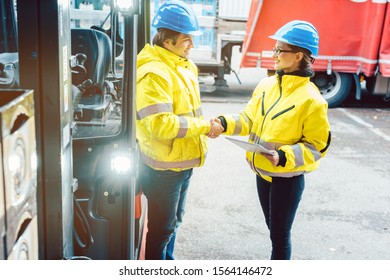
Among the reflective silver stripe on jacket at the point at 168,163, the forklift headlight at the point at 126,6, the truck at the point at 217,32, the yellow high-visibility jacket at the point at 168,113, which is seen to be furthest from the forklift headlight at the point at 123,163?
the truck at the point at 217,32

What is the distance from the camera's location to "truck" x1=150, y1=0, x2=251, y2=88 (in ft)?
32.6

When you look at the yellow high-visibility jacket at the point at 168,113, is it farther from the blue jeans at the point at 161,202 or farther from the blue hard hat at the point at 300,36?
the blue hard hat at the point at 300,36

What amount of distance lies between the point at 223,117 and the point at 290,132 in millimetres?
518

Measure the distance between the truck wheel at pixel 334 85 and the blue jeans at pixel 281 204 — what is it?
22.1ft

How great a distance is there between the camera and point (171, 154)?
3.03 meters

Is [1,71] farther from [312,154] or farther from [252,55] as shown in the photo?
[252,55]

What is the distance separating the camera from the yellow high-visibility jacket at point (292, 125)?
9.64 ft

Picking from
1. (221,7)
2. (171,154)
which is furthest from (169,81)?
(221,7)

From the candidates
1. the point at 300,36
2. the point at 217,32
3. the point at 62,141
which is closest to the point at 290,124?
the point at 300,36

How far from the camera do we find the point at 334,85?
9.73 metres

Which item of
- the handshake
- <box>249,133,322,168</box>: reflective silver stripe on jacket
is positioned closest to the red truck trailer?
the handshake

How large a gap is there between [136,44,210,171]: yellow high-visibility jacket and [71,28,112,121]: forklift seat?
0.97 ft

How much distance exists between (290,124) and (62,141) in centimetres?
138

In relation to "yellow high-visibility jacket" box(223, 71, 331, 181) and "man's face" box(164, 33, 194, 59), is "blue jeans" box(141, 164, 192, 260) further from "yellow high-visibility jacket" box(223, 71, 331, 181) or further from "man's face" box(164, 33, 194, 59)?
"man's face" box(164, 33, 194, 59)
